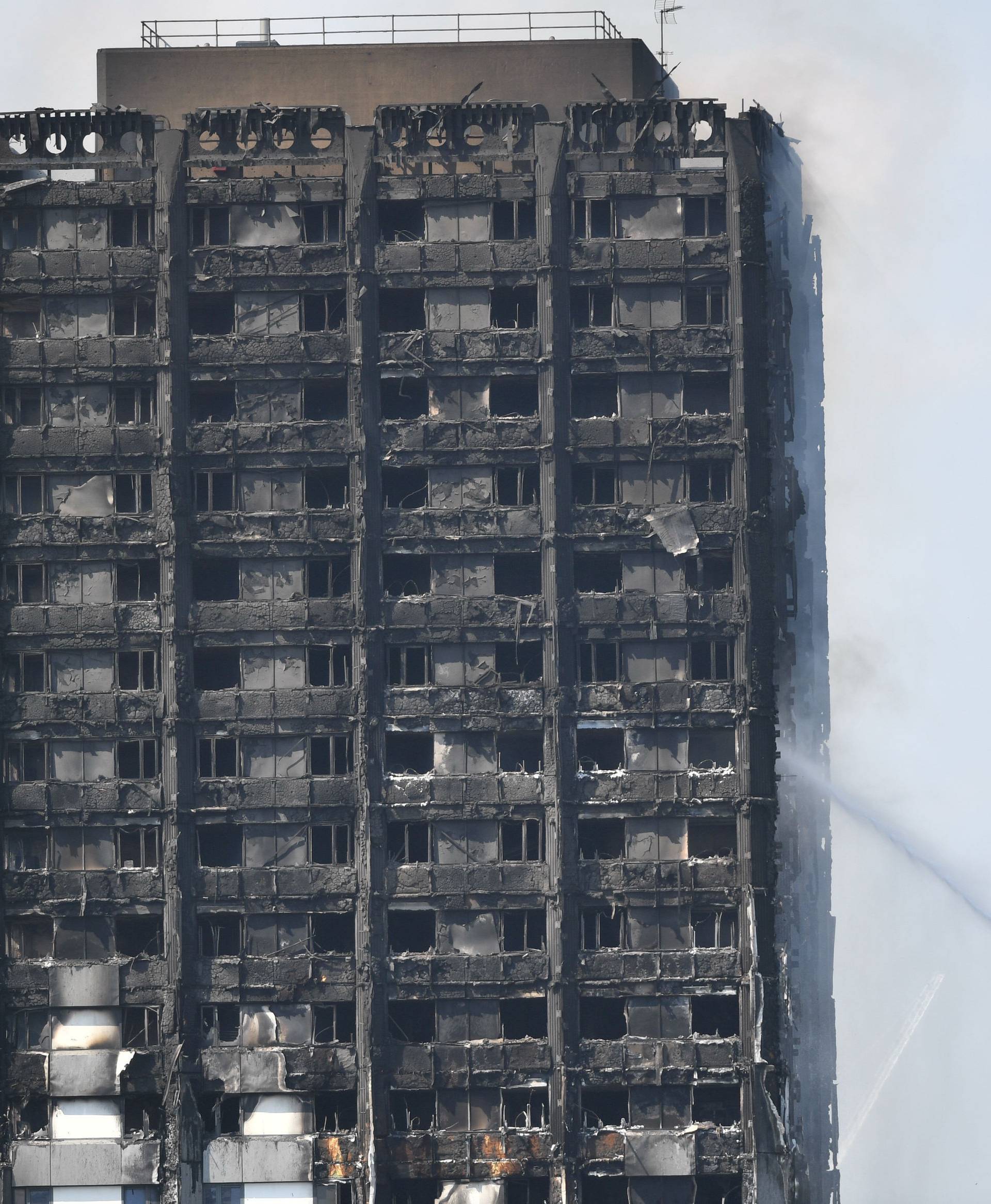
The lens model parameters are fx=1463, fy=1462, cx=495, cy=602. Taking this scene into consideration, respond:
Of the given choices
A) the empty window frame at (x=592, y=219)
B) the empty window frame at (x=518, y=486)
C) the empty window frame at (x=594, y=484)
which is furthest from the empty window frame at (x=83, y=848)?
the empty window frame at (x=592, y=219)

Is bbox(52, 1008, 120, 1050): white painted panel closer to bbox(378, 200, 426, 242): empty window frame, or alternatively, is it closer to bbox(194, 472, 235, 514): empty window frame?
bbox(194, 472, 235, 514): empty window frame

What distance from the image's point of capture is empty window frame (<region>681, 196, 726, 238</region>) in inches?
2046

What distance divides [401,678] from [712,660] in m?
11.0

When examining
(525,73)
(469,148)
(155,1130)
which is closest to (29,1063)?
(155,1130)

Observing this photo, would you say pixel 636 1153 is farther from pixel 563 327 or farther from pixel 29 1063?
pixel 563 327

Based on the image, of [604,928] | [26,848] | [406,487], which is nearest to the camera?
[604,928]

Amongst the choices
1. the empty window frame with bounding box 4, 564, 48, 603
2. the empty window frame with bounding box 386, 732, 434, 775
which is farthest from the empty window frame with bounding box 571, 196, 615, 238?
the empty window frame with bounding box 4, 564, 48, 603

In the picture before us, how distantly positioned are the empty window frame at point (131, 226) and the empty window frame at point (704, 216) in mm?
19159

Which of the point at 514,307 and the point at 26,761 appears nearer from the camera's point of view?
the point at 26,761

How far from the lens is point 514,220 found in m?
51.9

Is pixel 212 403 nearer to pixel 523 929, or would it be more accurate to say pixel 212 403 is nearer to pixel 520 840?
pixel 520 840

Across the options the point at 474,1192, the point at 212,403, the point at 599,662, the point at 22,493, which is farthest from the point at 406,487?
the point at 474,1192

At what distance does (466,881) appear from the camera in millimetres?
51062

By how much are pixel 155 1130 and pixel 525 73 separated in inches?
1588
